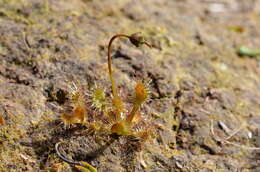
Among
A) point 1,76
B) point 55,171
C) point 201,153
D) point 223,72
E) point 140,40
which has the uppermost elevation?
point 140,40

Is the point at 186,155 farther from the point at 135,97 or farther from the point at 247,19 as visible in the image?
the point at 247,19

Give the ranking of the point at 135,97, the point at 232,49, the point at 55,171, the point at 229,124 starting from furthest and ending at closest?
the point at 232,49 < the point at 229,124 < the point at 135,97 < the point at 55,171

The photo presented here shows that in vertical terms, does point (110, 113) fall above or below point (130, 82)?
below

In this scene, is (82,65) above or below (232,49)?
below

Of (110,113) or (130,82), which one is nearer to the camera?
(110,113)

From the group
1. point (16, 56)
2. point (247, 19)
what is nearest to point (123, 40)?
point (16, 56)
